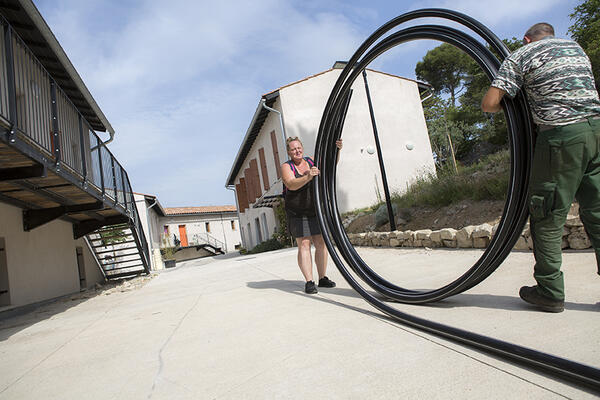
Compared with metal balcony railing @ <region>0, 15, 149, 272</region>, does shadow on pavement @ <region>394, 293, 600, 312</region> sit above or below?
below

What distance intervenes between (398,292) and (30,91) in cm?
478

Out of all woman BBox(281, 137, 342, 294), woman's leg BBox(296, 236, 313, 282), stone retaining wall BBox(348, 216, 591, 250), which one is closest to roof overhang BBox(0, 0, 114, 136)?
woman BBox(281, 137, 342, 294)

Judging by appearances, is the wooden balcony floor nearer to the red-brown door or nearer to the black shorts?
the black shorts

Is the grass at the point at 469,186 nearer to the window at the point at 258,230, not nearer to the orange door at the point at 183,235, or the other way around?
the window at the point at 258,230

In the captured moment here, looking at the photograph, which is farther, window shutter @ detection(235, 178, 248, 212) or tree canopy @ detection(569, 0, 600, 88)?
window shutter @ detection(235, 178, 248, 212)

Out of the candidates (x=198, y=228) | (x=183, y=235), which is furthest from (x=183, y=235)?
(x=198, y=228)

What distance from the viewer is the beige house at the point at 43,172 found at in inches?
158

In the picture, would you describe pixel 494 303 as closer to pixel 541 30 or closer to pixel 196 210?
pixel 541 30

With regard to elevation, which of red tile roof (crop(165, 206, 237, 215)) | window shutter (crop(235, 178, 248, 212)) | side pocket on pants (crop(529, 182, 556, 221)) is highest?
red tile roof (crop(165, 206, 237, 215))

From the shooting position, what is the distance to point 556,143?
72.6 inches

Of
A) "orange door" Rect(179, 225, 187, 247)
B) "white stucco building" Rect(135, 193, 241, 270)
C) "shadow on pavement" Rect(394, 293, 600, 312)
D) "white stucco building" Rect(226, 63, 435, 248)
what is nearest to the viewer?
"shadow on pavement" Rect(394, 293, 600, 312)

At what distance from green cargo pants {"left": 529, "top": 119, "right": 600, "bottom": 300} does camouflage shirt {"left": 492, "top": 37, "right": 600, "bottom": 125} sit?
0.08m

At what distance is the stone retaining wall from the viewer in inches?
132

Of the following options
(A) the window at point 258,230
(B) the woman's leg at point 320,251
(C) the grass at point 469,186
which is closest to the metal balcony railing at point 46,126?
(B) the woman's leg at point 320,251
